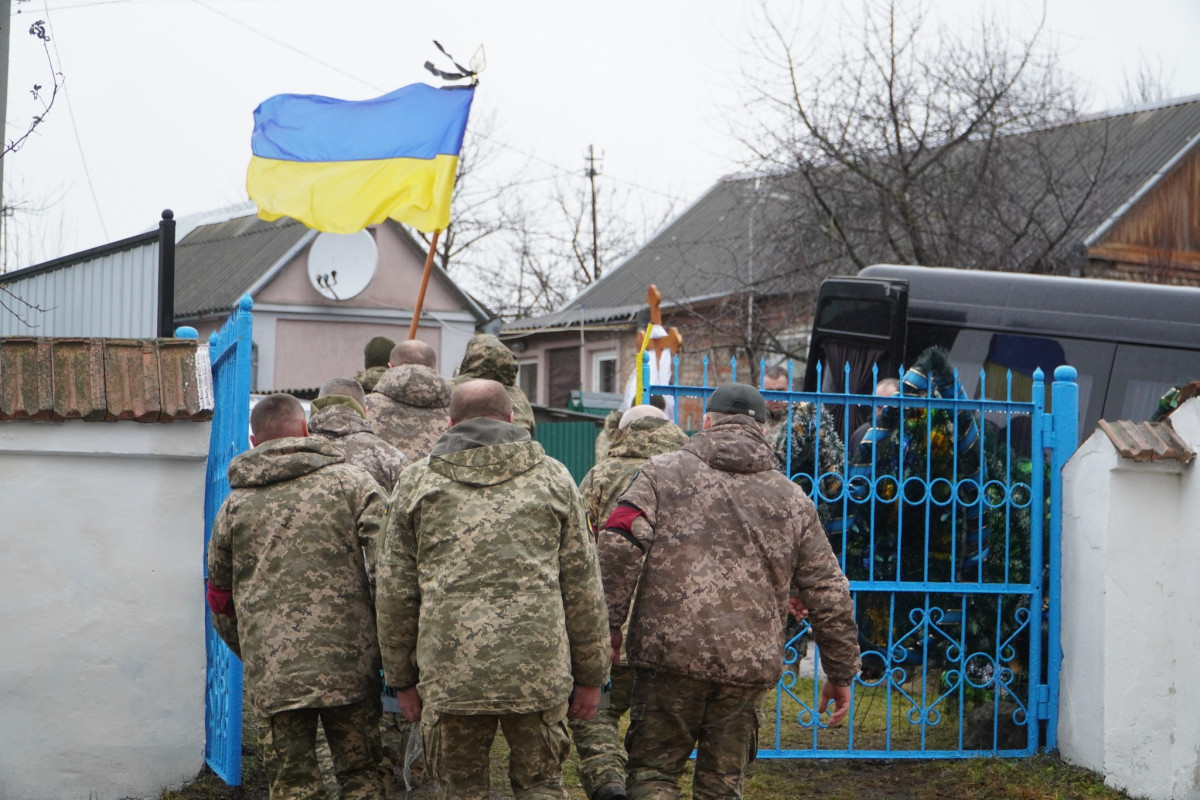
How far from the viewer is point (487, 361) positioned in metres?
6.87

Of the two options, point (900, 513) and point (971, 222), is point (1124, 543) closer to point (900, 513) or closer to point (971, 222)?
point (900, 513)

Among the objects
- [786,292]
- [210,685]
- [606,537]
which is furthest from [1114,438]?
[786,292]

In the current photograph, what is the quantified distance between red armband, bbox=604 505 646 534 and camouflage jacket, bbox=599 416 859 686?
0.02 m

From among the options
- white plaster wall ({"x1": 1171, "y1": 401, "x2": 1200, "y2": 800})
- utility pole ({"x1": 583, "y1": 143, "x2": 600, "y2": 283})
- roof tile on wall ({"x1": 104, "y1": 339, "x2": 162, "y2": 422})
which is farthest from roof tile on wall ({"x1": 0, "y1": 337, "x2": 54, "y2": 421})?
utility pole ({"x1": 583, "y1": 143, "x2": 600, "y2": 283})

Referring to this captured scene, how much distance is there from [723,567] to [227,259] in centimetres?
2191

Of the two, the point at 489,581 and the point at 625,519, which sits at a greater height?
the point at 625,519

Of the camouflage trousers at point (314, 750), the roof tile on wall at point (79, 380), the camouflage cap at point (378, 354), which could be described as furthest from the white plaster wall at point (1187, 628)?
the camouflage cap at point (378, 354)

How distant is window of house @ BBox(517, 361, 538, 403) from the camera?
26.2 meters

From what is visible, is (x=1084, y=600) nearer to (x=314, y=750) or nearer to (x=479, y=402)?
(x=479, y=402)

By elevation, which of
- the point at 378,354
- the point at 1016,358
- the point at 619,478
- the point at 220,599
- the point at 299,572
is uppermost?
Result: the point at 1016,358

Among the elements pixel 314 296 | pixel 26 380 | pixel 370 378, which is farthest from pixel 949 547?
pixel 314 296

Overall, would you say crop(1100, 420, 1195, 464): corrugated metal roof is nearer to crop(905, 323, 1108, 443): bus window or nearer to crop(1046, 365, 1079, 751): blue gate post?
crop(1046, 365, 1079, 751): blue gate post

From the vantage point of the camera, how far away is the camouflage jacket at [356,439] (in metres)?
5.45

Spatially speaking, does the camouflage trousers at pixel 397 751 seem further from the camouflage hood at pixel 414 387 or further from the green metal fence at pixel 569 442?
the green metal fence at pixel 569 442
